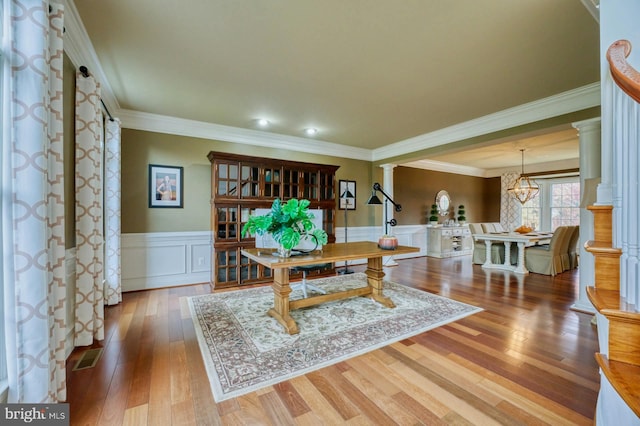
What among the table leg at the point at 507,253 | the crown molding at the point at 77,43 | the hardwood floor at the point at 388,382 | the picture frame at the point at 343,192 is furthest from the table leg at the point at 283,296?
the table leg at the point at 507,253

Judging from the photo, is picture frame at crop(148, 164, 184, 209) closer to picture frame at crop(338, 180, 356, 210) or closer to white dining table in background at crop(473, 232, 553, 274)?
picture frame at crop(338, 180, 356, 210)

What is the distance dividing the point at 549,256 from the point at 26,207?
6717mm

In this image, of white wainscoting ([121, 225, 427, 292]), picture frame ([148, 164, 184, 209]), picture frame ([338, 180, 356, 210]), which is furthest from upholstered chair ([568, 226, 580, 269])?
picture frame ([148, 164, 184, 209])

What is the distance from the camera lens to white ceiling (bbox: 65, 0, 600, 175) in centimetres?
187

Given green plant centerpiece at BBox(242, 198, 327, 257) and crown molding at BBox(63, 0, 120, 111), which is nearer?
crown molding at BBox(63, 0, 120, 111)

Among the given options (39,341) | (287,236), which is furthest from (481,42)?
(39,341)

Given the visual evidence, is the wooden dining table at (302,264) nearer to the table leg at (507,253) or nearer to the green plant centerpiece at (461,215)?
the table leg at (507,253)

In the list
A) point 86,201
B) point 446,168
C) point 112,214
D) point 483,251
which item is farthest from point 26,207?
point 446,168

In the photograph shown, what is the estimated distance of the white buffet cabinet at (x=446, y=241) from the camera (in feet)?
22.3

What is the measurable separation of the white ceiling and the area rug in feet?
8.23

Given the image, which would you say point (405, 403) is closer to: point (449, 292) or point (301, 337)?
point (301, 337)

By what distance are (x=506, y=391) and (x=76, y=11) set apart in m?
3.86

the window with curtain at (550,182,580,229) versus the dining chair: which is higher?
the window with curtain at (550,182,580,229)

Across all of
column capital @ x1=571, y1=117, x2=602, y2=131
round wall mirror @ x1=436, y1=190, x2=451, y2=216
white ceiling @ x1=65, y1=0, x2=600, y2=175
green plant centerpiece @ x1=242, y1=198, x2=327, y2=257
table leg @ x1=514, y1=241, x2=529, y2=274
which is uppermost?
white ceiling @ x1=65, y1=0, x2=600, y2=175
